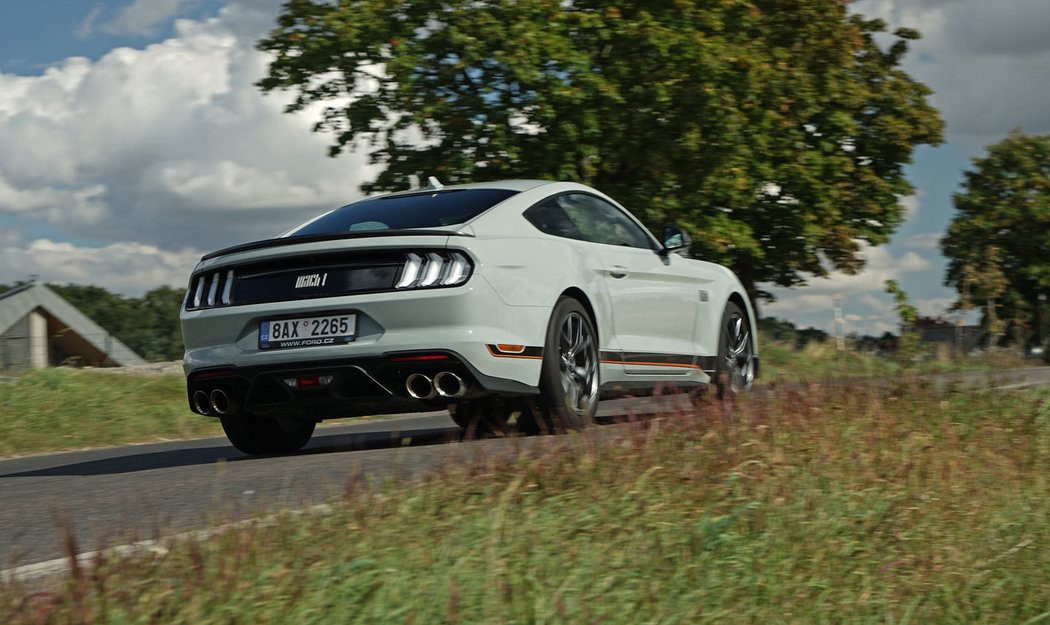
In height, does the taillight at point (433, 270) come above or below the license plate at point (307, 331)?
above

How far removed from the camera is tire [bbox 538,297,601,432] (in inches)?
282

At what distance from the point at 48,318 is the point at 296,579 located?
54.1 m

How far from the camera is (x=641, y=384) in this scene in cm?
831

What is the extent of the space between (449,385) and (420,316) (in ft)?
1.22

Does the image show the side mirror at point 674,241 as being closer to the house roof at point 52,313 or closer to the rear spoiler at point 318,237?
the rear spoiler at point 318,237

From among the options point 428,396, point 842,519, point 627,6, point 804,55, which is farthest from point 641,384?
point 804,55

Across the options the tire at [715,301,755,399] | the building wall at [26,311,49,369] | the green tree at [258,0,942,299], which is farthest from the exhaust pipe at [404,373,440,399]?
the building wall at [26,311,49,369]

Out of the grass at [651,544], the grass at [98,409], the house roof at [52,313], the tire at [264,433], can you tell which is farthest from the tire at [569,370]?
the house roof at [52,313]

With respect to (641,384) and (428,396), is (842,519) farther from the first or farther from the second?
(641,384)

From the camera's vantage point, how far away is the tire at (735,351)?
937cm

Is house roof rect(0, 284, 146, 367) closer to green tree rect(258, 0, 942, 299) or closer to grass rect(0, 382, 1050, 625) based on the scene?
green tree rect(258, 0, 942, 299)

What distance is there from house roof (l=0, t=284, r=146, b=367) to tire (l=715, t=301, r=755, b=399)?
42.4 m

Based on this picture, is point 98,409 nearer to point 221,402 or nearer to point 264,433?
point 264,433

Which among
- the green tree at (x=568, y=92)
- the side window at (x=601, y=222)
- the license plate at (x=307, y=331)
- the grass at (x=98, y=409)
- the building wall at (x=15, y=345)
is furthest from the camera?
the building wall at (x=15, y=345)
